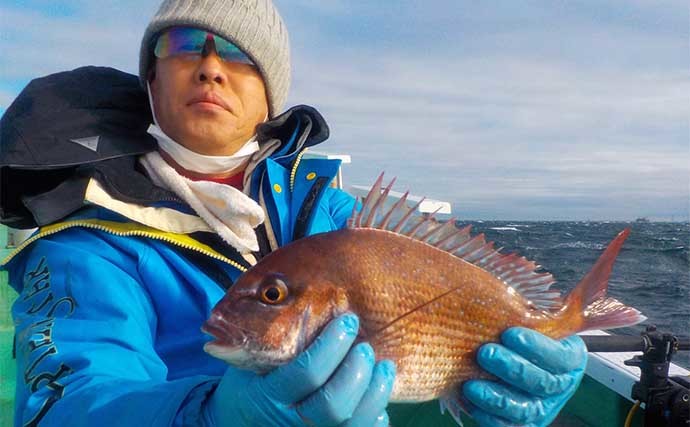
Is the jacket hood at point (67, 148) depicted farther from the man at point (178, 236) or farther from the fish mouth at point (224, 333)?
the fish mouth at point (224, 333)

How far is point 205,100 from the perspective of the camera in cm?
216

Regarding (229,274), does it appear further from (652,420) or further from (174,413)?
(652,420)

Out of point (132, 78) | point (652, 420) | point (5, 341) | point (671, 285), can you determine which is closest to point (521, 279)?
point (652, 420)

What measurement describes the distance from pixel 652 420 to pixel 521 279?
5.79ft

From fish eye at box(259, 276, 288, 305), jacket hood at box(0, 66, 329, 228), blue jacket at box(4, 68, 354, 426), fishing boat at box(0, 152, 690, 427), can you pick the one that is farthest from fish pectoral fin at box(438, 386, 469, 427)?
jacket hood at box(0, 66, 329, 228)

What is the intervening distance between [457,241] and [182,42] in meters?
1.45

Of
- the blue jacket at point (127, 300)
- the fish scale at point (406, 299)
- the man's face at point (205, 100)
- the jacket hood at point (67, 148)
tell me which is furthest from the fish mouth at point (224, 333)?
the man's face at point (205, 100)

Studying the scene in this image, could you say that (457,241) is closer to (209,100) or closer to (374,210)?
(374,210)

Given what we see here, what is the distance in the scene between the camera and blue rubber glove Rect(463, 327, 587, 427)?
5.28 ft

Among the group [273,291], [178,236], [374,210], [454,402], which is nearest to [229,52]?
[178,236]

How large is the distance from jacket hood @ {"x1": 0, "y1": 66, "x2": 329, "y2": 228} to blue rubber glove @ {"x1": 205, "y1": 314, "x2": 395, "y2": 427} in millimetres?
1055

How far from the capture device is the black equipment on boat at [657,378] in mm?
2771

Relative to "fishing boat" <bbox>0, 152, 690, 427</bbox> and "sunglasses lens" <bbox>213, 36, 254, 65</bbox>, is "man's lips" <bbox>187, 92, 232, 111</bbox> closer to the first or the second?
"sunglasses lens" <bbox>213, 36, 254, 65</bbox>

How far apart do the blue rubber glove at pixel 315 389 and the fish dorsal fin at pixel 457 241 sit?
1.28ft
